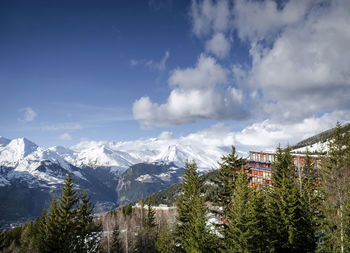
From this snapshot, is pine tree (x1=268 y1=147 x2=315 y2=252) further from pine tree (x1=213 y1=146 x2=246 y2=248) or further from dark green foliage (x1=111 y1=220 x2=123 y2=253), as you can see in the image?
dark green foliage (x1=111 y1=220 x2=123 y2=253)

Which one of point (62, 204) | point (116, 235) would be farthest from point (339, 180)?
point (116, 235)

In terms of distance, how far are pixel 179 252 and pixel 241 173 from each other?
1680 centimetres

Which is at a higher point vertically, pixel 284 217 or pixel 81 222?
pixel 284 217

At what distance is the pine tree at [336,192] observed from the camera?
23641mm

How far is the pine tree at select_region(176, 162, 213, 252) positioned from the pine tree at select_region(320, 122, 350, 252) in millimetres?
13410

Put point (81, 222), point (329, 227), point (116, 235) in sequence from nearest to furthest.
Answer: point (329, 227) → point (81, 222) → point (116, 235)

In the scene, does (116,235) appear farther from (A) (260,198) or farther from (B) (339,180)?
(B) (339,180)

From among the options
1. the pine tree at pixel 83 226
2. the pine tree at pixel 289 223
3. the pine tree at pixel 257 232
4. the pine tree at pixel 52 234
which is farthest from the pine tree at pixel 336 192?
the pine tree at pixel 83 226

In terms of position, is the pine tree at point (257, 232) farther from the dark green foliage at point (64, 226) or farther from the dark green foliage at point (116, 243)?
the dark green foliage at point (116, 243)

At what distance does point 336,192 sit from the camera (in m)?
26.1

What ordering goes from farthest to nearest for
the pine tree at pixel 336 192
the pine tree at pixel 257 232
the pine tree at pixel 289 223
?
the pine tree at pixel 289 223
the pine tree at pixel 336 192
the pine tree at pixel 257 232

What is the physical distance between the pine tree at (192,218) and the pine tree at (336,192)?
528 inches

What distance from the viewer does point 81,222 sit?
39.9 meters

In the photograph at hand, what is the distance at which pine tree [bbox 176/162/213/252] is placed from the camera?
26562 millimetres
